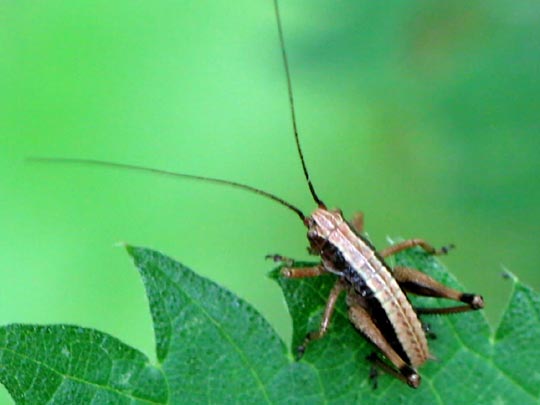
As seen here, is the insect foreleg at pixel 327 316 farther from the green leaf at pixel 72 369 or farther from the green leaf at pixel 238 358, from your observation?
the green leaf at pixel 72 369

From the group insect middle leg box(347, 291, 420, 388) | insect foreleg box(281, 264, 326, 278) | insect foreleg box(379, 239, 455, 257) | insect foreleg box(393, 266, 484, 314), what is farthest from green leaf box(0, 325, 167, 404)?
insect foreleg box(379, 239, 455, 257)

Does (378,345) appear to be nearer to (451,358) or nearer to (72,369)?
(451,358)

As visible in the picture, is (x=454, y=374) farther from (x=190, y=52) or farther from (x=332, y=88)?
(x=190, y=52)

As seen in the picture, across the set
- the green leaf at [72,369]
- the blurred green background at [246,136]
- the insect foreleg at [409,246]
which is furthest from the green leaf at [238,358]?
the blurred green background at [246,136]

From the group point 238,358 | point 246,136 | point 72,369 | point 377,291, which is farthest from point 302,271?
point 246,136

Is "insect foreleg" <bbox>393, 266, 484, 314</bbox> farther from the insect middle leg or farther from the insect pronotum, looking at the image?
the insect middle leg
